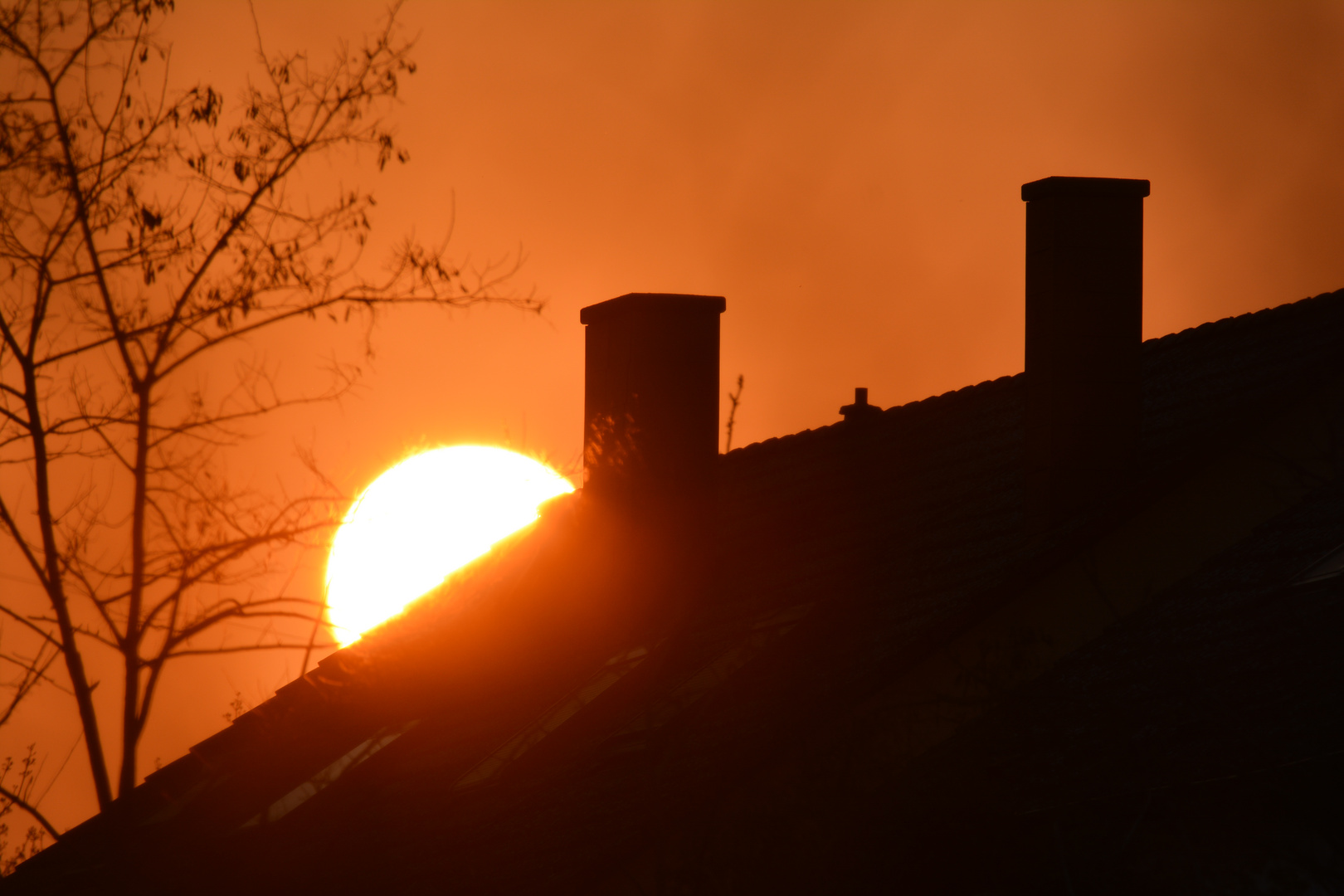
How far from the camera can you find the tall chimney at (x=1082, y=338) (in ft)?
26.6

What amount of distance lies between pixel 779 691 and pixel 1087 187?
3.56 m

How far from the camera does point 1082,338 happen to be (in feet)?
26.8

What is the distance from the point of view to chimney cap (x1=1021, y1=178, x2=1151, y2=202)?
27.3 feet

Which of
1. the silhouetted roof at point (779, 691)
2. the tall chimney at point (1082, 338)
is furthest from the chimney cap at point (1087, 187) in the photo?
the silhouetted roof at point (779, 691)

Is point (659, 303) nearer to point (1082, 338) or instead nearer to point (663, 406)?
point (663, 406)

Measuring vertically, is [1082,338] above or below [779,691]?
above

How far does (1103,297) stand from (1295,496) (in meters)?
1.88

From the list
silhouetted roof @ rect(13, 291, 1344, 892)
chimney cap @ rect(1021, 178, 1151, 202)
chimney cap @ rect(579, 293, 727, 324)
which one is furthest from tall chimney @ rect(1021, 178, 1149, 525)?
chimney cap @ rect(579, 293, 727, 324)

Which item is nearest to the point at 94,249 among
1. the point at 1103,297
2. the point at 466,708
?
the point at 466,708

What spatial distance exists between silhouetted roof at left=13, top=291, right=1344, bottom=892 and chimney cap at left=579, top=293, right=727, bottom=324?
65.9 inches

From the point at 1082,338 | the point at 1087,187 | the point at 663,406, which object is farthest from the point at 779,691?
the point at 1087,187

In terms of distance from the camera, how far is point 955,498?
9336 millimetres

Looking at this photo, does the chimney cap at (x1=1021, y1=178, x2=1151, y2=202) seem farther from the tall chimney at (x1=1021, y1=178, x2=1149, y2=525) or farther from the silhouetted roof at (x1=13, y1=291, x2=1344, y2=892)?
the silhouetted roof at (x1=13, y1=291, x2=1344, y2=892)

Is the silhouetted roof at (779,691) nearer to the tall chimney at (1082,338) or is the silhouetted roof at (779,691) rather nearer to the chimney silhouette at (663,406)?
the tall chimney at (1082,338)
